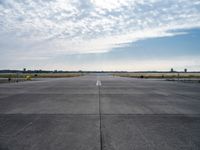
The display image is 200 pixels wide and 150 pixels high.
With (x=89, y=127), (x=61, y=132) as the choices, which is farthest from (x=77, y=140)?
(x=89, y=127)

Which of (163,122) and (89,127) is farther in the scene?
(163,122)

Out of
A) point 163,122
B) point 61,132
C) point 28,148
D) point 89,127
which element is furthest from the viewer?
point 163,122

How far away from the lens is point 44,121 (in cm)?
743

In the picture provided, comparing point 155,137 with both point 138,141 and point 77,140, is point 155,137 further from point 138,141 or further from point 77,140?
point 77,140

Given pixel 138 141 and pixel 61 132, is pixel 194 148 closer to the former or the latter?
pixel 138 141

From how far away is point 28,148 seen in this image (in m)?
4.73

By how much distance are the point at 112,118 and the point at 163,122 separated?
1.92 meters

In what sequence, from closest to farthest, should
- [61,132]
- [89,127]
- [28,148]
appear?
[28,148] → [61,132] → [89,127]

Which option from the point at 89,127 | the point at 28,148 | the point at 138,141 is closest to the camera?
the point at 28,148

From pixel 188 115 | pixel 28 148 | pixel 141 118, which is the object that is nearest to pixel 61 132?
pixel 28 148

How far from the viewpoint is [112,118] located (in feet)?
26.2

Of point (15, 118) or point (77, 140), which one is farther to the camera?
point (15, 118)

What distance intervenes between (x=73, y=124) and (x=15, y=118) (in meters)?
2.55

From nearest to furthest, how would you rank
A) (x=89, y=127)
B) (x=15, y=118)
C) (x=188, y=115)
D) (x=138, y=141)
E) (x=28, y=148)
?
(x=28, y=148), (x=138, y=141), (x=89, y=127), (x=15, y=118), (x=188, y=115)
